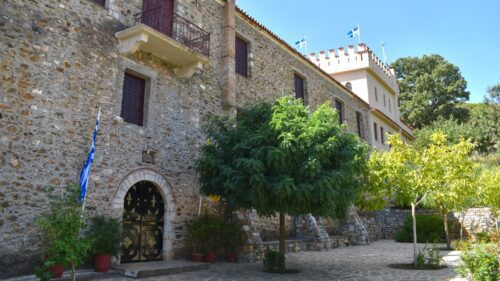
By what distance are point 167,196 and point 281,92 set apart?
8.03m

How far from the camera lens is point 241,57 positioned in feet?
47.4

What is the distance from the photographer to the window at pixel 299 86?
17703 millimetres

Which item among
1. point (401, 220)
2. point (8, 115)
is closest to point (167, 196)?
point (8, 115)

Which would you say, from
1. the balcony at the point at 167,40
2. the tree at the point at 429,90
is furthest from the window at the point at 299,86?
the tree at the point at 429,90

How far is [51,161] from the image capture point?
770cm

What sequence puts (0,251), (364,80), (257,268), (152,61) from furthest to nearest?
(364,80)
(152,61)
(257,268)
(0,251)

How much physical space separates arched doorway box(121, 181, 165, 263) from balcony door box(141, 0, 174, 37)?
4517mm

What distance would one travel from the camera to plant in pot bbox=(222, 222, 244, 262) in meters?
10.7

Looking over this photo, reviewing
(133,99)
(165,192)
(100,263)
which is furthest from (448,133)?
(100,263)

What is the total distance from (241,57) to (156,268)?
890 cm

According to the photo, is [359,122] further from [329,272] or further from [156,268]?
[156,268]

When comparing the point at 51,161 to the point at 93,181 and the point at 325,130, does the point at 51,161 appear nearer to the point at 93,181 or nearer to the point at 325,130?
the point at 93,181

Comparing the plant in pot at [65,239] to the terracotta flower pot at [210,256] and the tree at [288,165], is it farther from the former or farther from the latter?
the terracotta flower pot at [210,256]

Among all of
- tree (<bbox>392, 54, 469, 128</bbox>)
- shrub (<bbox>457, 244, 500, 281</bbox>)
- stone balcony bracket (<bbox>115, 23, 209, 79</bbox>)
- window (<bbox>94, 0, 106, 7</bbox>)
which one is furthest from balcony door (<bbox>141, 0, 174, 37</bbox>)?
tree (<bbox>392, 54, 469, 128</bbox>)
